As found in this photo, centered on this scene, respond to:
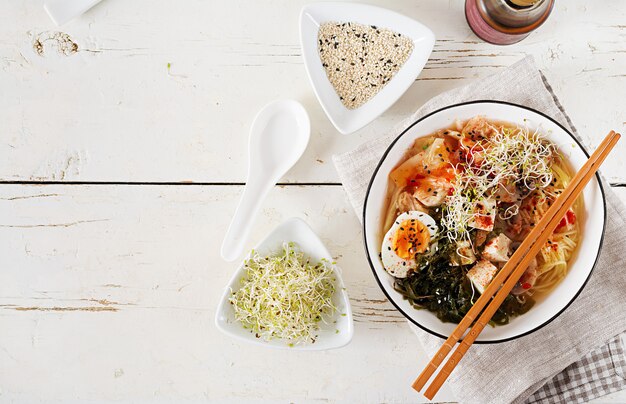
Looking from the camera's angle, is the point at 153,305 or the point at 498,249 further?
the point at 153,305

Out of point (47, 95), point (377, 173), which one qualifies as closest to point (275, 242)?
point (377, 173)

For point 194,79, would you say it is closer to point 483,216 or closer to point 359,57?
point 359,57

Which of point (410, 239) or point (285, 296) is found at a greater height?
point (410, 239)

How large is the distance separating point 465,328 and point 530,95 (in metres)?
0.90

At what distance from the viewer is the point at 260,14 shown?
2.17 m

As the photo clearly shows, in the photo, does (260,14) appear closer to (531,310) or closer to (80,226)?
(80,226)

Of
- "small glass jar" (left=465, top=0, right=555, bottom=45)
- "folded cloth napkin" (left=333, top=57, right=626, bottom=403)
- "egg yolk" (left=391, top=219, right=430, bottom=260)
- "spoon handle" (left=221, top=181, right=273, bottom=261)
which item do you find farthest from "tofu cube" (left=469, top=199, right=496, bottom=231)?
"spoon handle" (left=221, top=181, right=273, bottom=261)

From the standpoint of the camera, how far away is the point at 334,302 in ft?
6.84

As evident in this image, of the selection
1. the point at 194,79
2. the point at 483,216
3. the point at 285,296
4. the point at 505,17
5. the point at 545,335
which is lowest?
the point at 545,335

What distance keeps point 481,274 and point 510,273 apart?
0.09m

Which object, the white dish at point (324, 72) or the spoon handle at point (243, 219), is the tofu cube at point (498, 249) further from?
the spoon handle at point (243, 219)

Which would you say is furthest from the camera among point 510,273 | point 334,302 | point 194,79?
point 194,79

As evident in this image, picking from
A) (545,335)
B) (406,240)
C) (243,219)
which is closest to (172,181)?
(243,219)

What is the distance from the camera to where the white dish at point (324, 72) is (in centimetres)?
204
